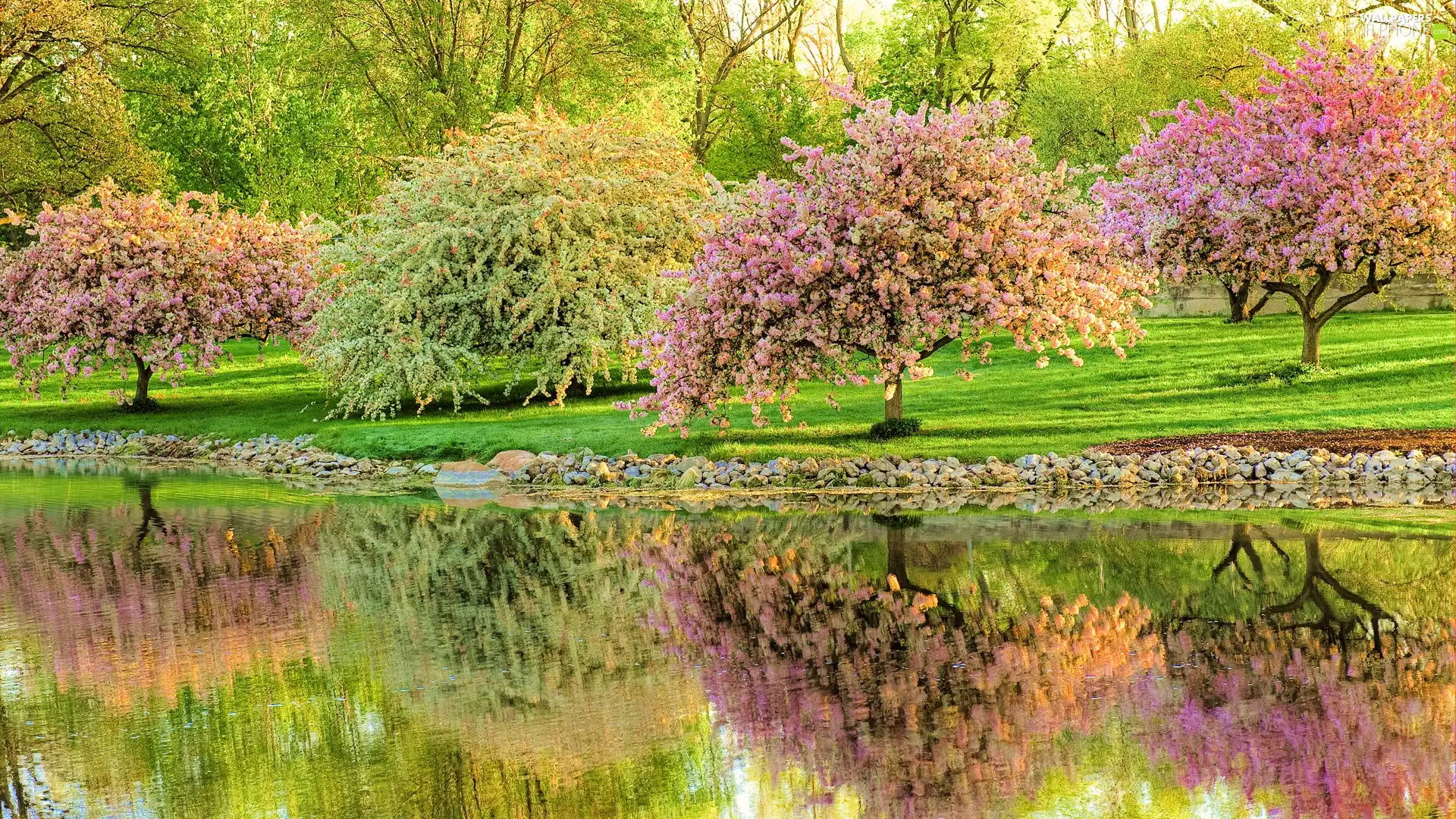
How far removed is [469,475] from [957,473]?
25.4 ft

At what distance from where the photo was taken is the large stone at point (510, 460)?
22.9 metres

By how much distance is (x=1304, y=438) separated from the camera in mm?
20547

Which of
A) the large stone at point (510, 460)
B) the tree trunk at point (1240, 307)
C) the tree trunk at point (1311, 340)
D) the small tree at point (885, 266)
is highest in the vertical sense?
the small tree at point (885, 266)

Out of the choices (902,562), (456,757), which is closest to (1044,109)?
(902,562)

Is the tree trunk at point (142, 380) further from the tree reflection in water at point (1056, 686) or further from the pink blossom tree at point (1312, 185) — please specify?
the tree reflection in water at point (1056, 686)

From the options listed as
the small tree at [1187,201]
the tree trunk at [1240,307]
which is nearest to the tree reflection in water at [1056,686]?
the small tree at [1187,201]

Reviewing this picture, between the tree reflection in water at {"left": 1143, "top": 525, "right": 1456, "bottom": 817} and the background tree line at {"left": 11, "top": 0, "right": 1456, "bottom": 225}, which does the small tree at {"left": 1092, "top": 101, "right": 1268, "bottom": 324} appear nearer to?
the background tree line at {"left": 11, "top": 0, "right": 1456, "bottom": 225}

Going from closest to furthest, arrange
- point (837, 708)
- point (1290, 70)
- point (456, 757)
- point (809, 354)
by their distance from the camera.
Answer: point (456, 757) < point (837, 708) < point (809, 354) < point (1290, 70)

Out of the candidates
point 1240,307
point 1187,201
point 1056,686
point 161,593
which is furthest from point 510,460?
point 1240,307

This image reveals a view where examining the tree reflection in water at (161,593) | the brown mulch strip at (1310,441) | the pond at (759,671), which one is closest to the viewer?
the pond at (759,671)

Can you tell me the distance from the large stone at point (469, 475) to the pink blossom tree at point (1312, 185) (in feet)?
37.4

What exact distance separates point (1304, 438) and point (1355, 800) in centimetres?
1432

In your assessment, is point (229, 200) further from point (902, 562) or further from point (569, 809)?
point (569, 809)

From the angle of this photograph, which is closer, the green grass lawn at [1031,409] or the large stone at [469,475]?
the green grass lawn at [1031,409]
